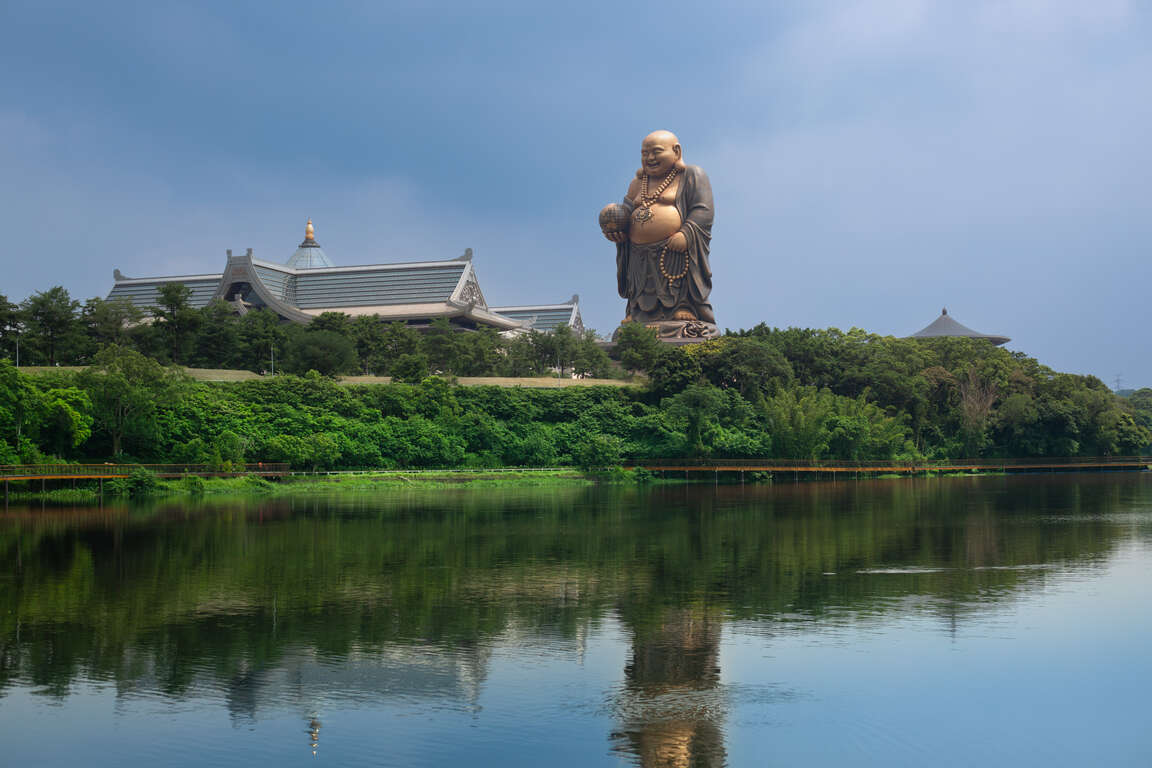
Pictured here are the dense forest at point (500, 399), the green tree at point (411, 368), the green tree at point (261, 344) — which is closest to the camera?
the dense forest at point (500, 399)

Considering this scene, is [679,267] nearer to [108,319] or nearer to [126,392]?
[108,319]

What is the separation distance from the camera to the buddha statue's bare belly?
2206 inches

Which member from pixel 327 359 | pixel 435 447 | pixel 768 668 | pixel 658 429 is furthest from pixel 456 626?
pixel 327 359

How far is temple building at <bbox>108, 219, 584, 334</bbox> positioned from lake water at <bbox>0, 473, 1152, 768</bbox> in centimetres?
4444

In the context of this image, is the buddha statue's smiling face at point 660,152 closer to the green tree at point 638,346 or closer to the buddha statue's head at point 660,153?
the buddha statue's head at point 660,153

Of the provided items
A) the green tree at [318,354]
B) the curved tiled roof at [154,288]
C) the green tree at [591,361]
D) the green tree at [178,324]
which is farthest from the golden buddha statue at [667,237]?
the curved tiled roof at [154,288]

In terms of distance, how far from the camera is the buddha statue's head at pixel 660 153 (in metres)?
55.9

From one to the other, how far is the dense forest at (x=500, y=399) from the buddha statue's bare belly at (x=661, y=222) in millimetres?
5278

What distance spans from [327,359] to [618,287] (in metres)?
18.0

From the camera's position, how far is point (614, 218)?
5709 cm

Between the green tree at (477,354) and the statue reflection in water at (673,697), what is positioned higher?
the green tree at (477,354)

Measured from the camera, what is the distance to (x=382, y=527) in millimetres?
24641

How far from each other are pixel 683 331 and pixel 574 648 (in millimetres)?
45393

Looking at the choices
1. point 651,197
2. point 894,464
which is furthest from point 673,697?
point 651,197
